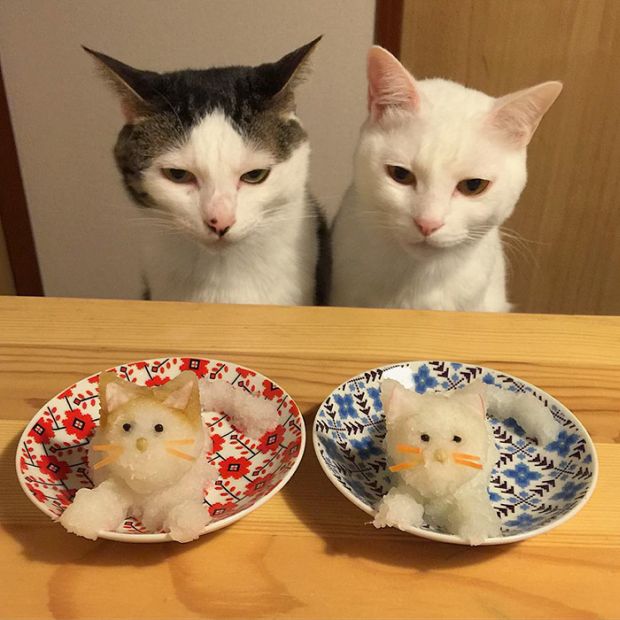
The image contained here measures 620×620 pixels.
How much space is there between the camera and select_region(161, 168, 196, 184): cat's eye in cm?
98

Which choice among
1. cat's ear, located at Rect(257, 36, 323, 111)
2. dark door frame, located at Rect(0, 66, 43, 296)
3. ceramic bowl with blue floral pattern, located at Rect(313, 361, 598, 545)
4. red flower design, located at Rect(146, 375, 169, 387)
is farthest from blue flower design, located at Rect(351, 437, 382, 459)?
dark door frame, located at Rect(0, 66, 43, 296)

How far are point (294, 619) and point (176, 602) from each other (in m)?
0.10

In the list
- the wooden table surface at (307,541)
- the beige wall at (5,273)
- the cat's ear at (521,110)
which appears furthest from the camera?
the beige wall at (5,273)

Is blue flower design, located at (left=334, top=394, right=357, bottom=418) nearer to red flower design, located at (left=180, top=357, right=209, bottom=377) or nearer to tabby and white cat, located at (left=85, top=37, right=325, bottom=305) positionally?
red flower design, located at (left=180, top=357, right=209, bottom=377)

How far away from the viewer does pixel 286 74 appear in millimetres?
984

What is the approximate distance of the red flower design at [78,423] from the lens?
69 cm

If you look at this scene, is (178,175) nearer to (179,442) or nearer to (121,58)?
(179,442)

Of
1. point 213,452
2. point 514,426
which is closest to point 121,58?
point 213,452

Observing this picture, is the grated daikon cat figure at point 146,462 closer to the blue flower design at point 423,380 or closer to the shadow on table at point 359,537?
the shadow on table at point 359,537

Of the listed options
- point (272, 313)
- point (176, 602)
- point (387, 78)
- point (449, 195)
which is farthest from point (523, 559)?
point (387, 78)

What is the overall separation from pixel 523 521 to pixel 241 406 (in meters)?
0.32

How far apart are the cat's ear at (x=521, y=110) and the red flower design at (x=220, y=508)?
26.8 inches

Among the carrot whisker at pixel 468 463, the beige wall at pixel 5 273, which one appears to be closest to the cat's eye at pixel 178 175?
the carrot whisker at pixel 468 463

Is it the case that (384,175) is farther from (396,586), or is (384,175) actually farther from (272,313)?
(396,586)
